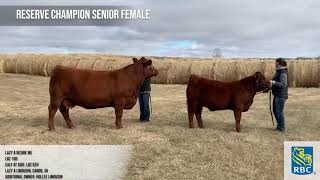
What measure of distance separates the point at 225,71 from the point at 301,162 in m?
21.6

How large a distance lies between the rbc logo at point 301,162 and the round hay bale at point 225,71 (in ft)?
66.8

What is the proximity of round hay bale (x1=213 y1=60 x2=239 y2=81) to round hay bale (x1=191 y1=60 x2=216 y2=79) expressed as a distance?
329mm

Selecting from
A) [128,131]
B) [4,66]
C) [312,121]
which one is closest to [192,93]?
[128,131]

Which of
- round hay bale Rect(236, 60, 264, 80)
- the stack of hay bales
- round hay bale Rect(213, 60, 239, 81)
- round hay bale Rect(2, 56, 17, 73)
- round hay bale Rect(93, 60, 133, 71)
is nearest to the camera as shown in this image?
the stack of hay bales

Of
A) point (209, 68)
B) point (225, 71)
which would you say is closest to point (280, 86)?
point (225, 71)

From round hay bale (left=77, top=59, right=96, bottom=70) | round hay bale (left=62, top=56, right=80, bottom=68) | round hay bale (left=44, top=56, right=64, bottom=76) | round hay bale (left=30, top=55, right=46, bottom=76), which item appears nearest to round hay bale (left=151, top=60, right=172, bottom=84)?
round hay bale (left=77, top=59, right=96, bottom=70)

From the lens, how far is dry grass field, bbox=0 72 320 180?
31.1 ft

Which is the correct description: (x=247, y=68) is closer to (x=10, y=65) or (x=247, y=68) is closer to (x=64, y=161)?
(x=64, y=161)

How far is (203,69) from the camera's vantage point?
3238 cm

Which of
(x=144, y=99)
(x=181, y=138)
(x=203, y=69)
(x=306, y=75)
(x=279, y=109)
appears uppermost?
(x=203, y=69)

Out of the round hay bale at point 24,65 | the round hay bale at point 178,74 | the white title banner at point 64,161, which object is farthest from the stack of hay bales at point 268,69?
the round hay bale at point 24,65

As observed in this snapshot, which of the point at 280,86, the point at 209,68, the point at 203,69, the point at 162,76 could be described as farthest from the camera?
the point at 162,76

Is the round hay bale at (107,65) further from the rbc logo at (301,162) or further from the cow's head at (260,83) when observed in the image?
the rbc logo at (301,162)

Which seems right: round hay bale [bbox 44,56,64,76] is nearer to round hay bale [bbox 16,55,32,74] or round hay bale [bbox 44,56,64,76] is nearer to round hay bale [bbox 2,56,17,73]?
round hay bale [bbox 16,55,32,74]
